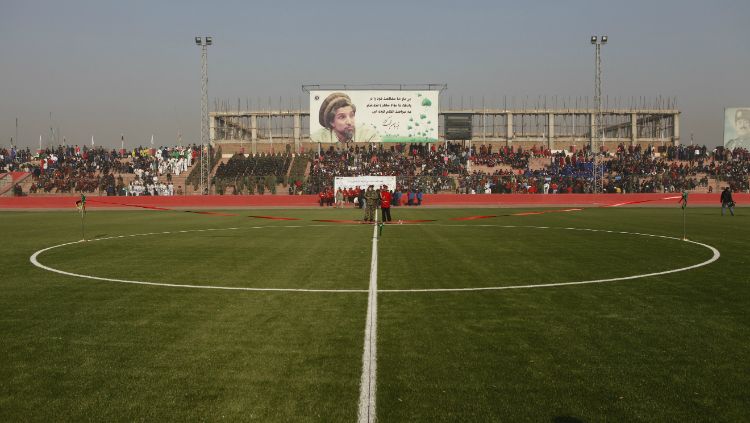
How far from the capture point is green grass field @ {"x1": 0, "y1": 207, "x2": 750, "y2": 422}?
540 centimetres

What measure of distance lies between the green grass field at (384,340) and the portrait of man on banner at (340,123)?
49.4 m

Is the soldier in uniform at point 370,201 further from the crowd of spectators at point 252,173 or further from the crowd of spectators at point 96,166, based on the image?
the crowd of spectators at point 96,166

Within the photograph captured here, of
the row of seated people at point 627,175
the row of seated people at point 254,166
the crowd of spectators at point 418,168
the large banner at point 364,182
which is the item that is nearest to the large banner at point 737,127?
the crowd of spectators at point 418,168

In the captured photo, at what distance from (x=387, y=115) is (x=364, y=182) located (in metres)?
16.6

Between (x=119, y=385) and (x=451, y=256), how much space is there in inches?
431

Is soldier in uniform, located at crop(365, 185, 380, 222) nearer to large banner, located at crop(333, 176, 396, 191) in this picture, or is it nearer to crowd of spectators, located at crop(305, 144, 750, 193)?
large banner, located at crop(333, 176, 396, 191)

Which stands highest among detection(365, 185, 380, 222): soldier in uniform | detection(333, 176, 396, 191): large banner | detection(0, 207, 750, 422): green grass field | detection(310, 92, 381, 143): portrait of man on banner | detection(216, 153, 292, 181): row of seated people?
detection(310, 92, 381, 143): portrait of man on banner

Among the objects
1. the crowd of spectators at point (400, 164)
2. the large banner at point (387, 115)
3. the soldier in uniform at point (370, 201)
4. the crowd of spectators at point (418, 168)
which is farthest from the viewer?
the large banner at point (387, 115)

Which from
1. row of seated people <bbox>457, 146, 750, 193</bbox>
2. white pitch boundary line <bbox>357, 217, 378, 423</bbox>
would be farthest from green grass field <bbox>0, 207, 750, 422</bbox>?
row of seated people <bbox>457, 146, 750, 193</bbox>

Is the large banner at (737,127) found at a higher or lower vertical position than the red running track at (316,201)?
higher

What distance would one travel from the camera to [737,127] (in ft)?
241

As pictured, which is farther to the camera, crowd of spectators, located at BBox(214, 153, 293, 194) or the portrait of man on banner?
the portrait of man on banner

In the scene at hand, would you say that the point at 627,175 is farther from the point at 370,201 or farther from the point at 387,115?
the point at 370,201

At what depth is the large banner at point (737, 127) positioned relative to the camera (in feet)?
240
